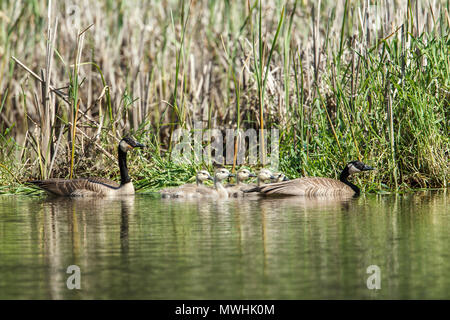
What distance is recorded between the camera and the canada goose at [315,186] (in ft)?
35.1

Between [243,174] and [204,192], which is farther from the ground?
[243,174]

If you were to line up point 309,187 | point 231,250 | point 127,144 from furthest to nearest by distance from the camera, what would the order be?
point 127,144, point 309,187, point 231,250

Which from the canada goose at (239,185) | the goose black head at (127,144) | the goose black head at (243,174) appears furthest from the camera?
the goose black head at (127,144)

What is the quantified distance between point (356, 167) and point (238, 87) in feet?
9.93

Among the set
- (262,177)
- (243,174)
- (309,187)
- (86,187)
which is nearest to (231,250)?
(309,187)

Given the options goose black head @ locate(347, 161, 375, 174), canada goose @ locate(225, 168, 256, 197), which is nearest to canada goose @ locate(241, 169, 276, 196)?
canada goose @ locate(225, 168, 256, 197)

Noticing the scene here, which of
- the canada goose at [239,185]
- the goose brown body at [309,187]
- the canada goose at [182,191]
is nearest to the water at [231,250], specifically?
the goose brown body at [309,187]

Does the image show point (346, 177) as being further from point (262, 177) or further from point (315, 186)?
point (262, 177)

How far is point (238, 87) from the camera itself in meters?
12.9

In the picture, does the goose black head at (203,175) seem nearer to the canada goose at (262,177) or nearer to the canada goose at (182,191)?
the canada goose at (182,191)

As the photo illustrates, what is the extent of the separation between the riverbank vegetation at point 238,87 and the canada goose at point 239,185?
66 cm

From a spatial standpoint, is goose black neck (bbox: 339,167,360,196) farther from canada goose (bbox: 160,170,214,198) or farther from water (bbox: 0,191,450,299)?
canada goose (bbox: 160,170,214,198)
